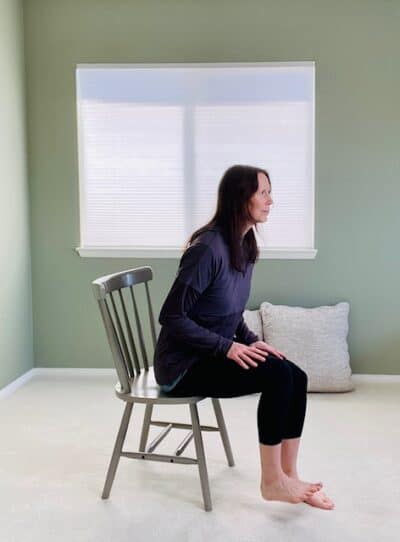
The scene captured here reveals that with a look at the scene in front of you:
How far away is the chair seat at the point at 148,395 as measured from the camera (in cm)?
212

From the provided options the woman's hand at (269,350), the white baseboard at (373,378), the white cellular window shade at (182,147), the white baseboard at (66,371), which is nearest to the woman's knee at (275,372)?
the woman's hand at (269,350)

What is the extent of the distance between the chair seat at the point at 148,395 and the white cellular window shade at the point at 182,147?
5.50 feet

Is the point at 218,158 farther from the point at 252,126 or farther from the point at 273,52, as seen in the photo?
the point at 273,52

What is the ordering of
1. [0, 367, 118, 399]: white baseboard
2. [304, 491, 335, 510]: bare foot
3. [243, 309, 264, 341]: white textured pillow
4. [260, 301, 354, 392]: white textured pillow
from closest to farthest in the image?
[304, 491, 335, 510]: bare foot → [260, 301, 354, 392]: white textured pillow → [243, 309, 264, 341]: white textured pillow → [0, 367, 118, 399]: white baseboard

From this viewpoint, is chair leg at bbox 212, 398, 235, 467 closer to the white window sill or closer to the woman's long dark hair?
the woman's long dark hair

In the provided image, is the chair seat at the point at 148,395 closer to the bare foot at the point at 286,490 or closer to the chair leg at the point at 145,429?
the chair leg at the point at 145,429

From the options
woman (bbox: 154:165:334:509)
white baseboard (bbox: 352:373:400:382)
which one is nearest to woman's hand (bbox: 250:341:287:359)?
woman (bbox: 154:165:334:509)


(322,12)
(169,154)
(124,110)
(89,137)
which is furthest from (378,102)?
(89,137)

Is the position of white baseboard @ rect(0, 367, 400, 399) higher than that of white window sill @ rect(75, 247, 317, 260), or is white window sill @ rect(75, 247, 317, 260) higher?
white window sill @ rect(75, 247, 317, 260)

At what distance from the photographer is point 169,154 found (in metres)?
3.87

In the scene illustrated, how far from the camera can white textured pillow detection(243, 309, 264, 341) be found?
367cm

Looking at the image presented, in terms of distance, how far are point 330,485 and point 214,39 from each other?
8.60 ft

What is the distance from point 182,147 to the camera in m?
3.85

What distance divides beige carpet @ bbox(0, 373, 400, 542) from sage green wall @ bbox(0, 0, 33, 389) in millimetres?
407
